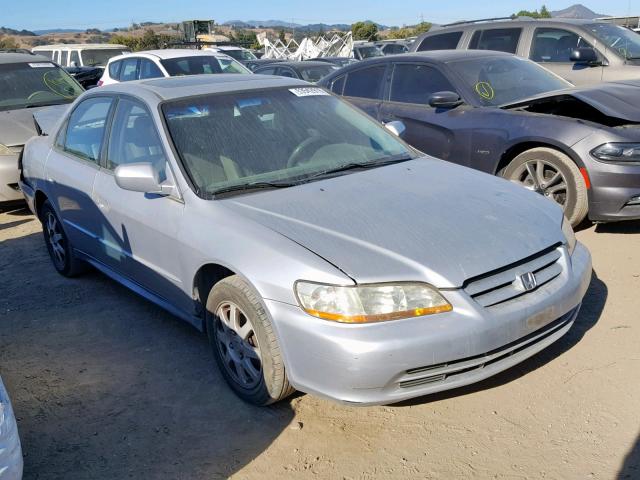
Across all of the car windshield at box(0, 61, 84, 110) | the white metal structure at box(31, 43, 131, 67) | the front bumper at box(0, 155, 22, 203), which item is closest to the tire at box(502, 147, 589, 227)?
the front bumper at box(0, 155, 22, 203)

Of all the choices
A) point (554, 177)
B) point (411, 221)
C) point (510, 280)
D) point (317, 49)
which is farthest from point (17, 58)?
point (317, 49)

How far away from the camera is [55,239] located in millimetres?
5371

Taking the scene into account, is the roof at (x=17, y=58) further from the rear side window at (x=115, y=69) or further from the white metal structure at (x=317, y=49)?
the white metal structure at (x=317, y=49)

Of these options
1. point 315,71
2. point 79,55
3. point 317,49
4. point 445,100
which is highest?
point 445,100

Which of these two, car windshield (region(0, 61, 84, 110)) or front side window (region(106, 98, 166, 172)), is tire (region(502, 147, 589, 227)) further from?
car windshield (region(0, 61, 84, 110))

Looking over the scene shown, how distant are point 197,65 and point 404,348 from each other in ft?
34.1

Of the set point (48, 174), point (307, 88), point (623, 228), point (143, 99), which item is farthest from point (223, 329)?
point (623, 228)

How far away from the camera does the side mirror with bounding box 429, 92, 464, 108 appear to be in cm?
→ 593

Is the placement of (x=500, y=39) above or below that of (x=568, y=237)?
above

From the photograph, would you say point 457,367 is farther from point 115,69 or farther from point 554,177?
point 115,69

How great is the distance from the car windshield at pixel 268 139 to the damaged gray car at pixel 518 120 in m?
0.56

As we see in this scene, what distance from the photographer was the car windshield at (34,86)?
8.28 m

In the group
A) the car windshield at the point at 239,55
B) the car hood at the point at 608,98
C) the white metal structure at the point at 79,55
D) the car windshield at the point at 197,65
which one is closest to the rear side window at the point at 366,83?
the car hood at the point at 608,98

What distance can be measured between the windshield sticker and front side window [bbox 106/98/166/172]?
3.32 m
